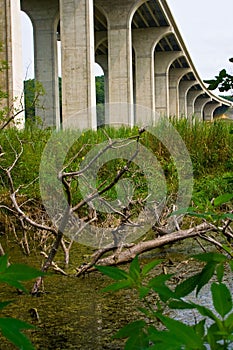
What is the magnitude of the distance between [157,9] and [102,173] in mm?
22010

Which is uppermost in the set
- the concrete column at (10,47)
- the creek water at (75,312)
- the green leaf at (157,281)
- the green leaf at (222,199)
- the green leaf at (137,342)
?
the concrete column at (10,47)

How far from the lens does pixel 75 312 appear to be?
4.67 m

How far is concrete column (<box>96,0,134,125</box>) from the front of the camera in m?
27.5

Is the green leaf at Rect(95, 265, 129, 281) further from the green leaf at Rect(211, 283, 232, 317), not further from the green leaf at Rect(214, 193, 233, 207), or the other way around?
the green leaf at Rect(214, 193, 233, 207)

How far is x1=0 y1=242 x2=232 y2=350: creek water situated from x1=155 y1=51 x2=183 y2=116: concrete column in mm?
33227

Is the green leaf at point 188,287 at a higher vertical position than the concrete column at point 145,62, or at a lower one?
lower

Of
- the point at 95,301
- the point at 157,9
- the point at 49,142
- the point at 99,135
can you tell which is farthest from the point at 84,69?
the point at 95,301

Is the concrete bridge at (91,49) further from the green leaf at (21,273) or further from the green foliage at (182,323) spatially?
the green leaf at (21,273)

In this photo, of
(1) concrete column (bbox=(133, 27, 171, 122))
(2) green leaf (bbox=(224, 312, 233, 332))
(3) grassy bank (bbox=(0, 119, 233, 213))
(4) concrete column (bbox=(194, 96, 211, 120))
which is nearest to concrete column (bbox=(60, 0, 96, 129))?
(3) grassy bank (bbox=(0, 119, 233, 213))

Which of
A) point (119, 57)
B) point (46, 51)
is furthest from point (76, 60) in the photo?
point (46, 51)

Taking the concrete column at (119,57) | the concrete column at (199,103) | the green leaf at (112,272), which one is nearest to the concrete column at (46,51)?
the concrete column at (119,57)

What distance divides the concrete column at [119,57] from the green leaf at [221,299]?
25.3 m

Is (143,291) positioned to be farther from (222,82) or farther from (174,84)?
(174,84)

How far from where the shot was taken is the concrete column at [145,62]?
34.2 meters
